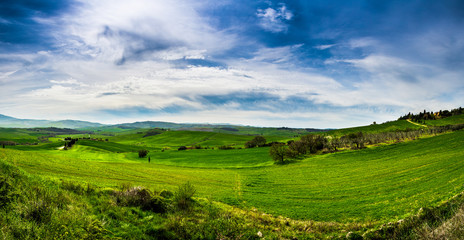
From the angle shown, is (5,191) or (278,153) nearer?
(5,191)

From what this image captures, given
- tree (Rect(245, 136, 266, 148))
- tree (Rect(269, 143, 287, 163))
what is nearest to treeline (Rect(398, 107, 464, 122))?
tree (Rect(245, 136, 266, 148))

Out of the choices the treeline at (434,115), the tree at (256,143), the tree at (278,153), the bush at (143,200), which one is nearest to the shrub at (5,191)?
the bush at (143,200)

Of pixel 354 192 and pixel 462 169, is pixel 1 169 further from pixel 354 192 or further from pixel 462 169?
pixel 462 169

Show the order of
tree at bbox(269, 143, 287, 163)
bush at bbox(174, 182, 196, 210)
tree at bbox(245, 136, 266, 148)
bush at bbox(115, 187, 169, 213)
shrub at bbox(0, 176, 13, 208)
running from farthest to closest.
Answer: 1. tree at bbox(245, 136, 266, 148)
2. tree at bbox(269, 143, 287, 163)
3. bush at bbox(174, 182, 196, 210)
4. bush at bbox(115, 187, 169, 213)
5. shrub at bbox(0, 176, 13, 208)

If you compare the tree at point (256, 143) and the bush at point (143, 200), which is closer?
the bush at point (143, 200)

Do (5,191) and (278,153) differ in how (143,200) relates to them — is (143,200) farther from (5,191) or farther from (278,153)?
(278,153)

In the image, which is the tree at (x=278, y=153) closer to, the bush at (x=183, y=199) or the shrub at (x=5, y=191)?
the bush at (x=183, y=199)

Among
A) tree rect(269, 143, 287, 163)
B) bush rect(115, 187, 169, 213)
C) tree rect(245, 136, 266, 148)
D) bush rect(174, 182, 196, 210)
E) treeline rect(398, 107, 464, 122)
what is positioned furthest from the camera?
treeline rect(398, 107, 464, 122)

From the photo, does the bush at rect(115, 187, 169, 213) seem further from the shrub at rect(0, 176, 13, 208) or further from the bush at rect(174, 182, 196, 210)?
the shrub at rect(0, 176, 13, 208)

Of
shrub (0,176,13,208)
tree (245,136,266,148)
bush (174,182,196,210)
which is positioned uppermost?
shrub (0,176,13,208)

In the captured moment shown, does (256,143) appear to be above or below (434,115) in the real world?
below

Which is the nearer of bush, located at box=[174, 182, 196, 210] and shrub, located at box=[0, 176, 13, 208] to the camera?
shrub, located at box=[0, 176, 13, 208]

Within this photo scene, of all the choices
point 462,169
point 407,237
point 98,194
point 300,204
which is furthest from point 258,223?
point 462,169

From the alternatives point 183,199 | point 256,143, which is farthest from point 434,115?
point 183,199
